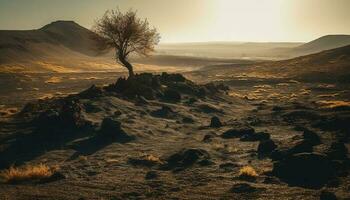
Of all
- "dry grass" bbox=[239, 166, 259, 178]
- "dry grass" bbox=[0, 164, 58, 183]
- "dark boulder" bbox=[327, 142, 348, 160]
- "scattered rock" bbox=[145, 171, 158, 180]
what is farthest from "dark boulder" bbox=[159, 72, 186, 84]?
"dry grass" bbox=[239, 166, 259, 178]

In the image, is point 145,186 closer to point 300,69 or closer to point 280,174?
point 280,174

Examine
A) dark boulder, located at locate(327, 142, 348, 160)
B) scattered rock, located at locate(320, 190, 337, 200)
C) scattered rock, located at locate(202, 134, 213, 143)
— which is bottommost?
scattered rock, located at locate(202, 134, 213, 143)

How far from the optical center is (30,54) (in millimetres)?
188500

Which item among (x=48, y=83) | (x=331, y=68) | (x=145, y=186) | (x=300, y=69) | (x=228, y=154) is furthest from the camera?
(x=300, y=69)

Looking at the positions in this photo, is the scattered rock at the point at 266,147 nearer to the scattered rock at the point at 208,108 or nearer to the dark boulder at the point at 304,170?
the dark boulder at the point at 304,170

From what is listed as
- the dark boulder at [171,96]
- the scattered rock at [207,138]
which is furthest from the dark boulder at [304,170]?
the dark boulder at [171,96]

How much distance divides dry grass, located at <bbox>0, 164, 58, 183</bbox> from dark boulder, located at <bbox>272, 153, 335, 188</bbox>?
12.6m

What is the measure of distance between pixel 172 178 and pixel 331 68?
108 meters

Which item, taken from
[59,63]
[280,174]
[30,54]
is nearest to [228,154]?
[280,174]

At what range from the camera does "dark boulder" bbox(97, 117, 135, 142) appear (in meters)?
34.0

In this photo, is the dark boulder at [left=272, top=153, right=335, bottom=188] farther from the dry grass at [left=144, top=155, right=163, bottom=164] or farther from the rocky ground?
the dry grass at [left=144, top=155, right=163, bottom=164]

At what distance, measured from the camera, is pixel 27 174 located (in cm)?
2364

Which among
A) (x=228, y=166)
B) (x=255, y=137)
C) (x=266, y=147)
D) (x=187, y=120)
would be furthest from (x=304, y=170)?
(x=187, y=120)

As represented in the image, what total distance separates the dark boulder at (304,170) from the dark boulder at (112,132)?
13669 mm
